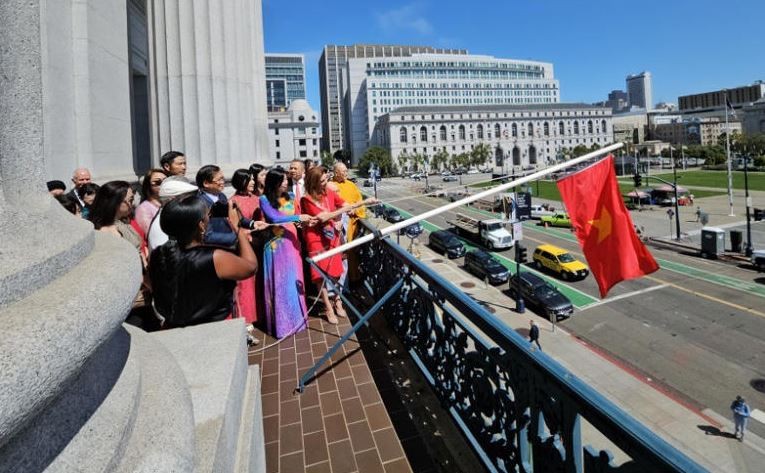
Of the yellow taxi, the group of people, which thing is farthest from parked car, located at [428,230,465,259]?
the group of people

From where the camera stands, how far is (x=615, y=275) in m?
4.97

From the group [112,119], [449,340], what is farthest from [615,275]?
[112,119]

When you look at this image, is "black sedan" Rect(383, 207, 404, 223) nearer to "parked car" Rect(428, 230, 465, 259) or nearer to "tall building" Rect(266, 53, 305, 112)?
"parked car" Rect(428, 230, 465, 259)

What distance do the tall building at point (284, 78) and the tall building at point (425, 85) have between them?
21206 mm

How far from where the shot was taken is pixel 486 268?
29.1 metres

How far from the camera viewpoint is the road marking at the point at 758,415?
13.6 meters

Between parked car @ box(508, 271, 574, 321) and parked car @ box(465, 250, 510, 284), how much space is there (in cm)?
290

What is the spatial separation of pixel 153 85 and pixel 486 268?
79.8ft

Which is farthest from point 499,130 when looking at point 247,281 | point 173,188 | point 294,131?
point 173,188

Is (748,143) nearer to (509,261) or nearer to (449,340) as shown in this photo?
(509,261)

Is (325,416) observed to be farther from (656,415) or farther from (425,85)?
(425,85)

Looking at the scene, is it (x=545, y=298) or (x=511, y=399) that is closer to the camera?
(x=511, y=399)

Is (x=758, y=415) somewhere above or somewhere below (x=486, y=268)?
below

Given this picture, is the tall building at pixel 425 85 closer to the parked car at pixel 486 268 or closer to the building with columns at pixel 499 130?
the building with columns at pixel 499 130
